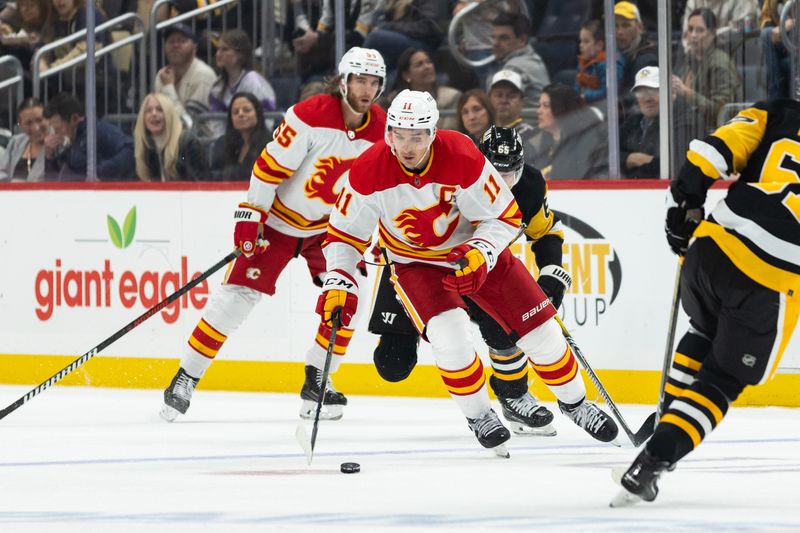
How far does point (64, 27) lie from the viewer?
299 inches

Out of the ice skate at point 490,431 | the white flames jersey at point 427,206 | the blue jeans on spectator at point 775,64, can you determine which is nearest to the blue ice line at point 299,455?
the ice skate at point 490,431

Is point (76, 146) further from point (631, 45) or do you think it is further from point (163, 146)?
point (631, 45)

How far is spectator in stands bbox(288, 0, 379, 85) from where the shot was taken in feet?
22.8

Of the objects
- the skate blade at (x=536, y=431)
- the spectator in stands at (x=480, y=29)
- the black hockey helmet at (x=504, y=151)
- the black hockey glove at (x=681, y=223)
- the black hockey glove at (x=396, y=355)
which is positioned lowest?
the skate blade at (x=536, y=431)

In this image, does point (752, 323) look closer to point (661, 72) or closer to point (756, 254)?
point (756, 254)

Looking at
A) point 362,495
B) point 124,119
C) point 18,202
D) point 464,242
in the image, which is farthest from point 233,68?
point 362,495

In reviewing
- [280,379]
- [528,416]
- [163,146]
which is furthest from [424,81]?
[528,416]

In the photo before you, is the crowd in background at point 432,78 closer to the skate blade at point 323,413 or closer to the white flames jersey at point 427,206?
the skate blade at point 323,413

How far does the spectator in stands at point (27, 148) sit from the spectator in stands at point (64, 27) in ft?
0.74

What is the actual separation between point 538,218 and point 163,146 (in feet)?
8.69

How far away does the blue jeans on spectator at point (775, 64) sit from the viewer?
6094 millimetres

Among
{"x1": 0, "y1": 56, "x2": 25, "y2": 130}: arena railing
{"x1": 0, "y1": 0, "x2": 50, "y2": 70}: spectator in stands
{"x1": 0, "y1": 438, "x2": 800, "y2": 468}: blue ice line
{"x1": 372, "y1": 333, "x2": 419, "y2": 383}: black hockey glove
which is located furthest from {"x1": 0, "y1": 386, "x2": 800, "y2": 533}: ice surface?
{"x1": 0, "y1": 0, "x2": 50, "y2": 70}: spectator in stands

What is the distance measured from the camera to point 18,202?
7.52 meters

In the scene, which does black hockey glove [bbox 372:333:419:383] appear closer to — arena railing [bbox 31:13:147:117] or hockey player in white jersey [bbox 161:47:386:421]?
hockey player in white jersey [bbox 161:47:386:421]
